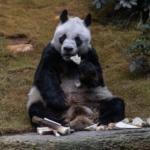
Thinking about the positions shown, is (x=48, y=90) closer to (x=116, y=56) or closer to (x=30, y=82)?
(x=30, y=82)

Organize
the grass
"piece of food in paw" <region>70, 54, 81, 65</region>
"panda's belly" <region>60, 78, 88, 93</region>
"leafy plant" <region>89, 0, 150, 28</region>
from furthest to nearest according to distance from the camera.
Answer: "leafy plant" <region>89, 0, 150, 28</region>, the grass, "panda's belly" <region>60, 78, 88, 93</region>, "piece of food in paw" <region>70, 54, 81, 65</region>

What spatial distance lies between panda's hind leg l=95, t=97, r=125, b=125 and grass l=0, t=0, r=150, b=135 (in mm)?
709

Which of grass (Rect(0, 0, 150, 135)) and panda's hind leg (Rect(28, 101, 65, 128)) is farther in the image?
grass (Rect(0, 0, 150, 135))

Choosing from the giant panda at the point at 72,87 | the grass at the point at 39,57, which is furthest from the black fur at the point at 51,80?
the grass at the point at 39,57

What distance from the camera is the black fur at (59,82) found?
4.42 meters

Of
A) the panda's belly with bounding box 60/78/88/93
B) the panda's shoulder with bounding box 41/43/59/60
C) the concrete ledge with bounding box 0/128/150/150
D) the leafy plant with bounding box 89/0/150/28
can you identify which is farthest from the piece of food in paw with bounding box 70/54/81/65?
the leafy plant with bounding box 89/0/150/28

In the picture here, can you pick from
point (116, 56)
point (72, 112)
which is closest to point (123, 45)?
point (116, 56)

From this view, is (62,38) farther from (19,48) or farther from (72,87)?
(19,48)

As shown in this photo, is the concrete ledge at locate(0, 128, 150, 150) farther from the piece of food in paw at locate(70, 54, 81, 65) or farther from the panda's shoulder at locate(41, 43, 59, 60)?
the panda's shoulder at locate(41, 43, 59, 60)

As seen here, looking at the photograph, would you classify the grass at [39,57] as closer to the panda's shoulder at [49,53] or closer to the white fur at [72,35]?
the panda's shoulder at [49,53]

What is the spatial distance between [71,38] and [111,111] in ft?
4.70

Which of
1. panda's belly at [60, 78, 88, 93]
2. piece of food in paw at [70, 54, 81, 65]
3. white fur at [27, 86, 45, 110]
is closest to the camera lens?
piece of food in paw at [70, 54, 81, 65]

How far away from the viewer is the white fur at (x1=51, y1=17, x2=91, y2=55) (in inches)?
181

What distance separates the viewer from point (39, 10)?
9.73 meters
